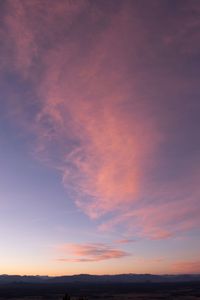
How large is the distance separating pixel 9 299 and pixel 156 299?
132 feet

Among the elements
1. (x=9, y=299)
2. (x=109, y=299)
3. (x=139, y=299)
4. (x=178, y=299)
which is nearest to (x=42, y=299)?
(x=9, y=299)

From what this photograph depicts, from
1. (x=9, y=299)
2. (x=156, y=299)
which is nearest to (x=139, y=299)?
(x=156, y=299)

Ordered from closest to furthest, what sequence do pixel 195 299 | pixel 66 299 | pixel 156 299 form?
pixel 66 299 < pixel 195 299 < pixel 156 299

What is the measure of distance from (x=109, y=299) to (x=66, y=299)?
7644 centimetres

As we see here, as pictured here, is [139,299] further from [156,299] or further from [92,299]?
[92,299]

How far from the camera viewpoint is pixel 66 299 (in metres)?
33.3

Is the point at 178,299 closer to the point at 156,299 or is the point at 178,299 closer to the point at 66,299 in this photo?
the point at 156,299

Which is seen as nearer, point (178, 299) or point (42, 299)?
point (178, 299)

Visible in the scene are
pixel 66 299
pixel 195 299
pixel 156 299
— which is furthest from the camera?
pixel 156 299

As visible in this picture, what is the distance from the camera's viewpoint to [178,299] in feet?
324

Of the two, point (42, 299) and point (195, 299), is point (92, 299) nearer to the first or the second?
point (42, 299)

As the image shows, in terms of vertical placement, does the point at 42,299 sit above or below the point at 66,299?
above

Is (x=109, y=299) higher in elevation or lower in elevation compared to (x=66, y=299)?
higher

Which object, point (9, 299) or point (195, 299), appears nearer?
point (195, 299)
